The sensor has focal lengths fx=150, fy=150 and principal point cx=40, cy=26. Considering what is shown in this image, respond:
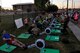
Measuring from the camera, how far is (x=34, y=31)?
1413 centimetres

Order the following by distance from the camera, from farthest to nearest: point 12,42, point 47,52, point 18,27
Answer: point 18,27 < point 12,42 < point 47,52

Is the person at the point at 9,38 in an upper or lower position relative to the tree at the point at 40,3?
lower

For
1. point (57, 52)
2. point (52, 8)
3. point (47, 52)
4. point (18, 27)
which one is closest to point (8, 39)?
point (47, 52)

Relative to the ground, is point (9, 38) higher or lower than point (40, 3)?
lower

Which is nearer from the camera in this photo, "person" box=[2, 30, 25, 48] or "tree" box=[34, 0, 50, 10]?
"person" box=[2, 30, 25, 48]

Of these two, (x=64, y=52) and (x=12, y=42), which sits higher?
(x=12, y=42)

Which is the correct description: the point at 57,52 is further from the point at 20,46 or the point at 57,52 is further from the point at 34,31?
the point at 34,31

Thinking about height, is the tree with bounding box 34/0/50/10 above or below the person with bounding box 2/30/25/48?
above

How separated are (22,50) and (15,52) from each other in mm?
542

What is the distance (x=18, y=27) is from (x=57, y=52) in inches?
414

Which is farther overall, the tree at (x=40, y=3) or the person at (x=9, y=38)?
the tree at (x=40, y=3)

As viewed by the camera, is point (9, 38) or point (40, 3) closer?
point (9, 38)

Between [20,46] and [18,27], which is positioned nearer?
[20,46]

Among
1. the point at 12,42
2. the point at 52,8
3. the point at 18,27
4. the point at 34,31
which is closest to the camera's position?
the point at 12,42
